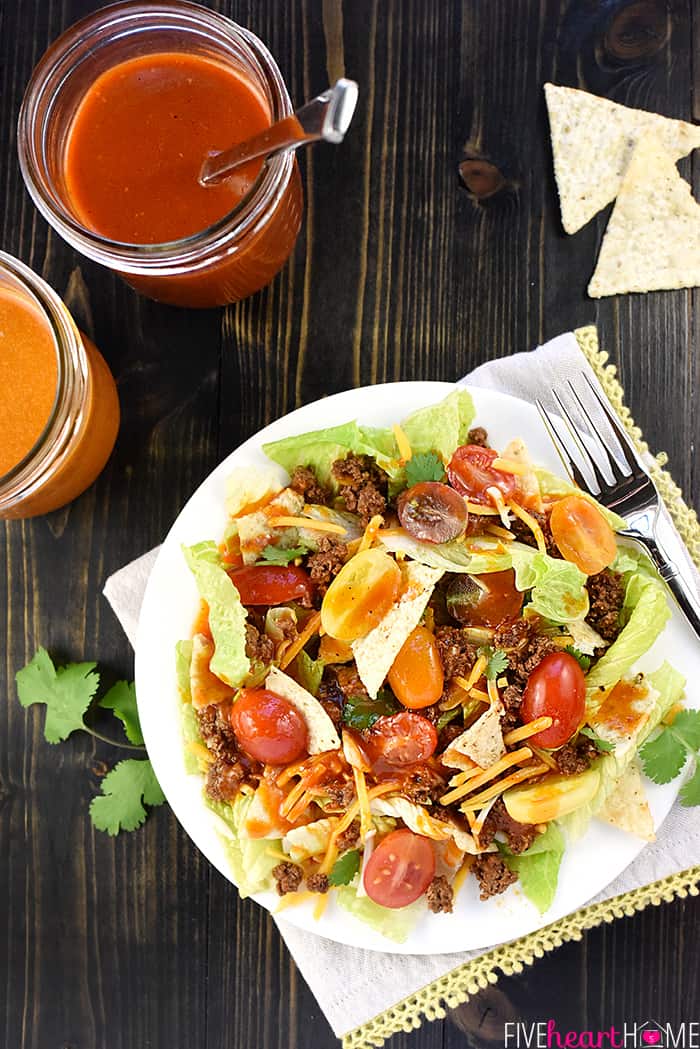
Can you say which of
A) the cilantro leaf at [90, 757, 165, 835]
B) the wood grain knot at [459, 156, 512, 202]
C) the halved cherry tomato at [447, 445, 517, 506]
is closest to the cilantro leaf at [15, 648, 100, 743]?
the cilantro leaf at [90, 757, 165, 835]

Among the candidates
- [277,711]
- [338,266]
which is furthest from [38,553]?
[338,266]

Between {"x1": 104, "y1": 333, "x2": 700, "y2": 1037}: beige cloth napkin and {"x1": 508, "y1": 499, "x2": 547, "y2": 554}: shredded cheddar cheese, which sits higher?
{"x1": 508, "y1": 499, "x2": 547, "y2": 554}: shredded cheddar cheese

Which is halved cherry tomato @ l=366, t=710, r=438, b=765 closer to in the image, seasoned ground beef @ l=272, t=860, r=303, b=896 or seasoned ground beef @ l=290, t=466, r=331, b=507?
seasoned ground beef @ l=272, t=860, r=303, b=896

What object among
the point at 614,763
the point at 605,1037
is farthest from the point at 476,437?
the point at 605,1037

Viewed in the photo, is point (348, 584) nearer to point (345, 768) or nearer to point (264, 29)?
point (345, 768)

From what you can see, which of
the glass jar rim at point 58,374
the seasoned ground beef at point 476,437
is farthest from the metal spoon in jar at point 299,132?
the seasoned ground beef at point 476,437

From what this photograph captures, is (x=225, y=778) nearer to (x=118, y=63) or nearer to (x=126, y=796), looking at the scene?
(x=126, y=796)

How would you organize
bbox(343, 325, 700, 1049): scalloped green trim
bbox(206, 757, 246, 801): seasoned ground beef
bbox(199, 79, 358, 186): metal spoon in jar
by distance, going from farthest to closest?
bbox(343, 325, 700, 1049): scalloped green trim < bbox(206, 757, 246, 801): seasoned ground beef < bbox(199, 79, 358, 186): metal spoon in jar
